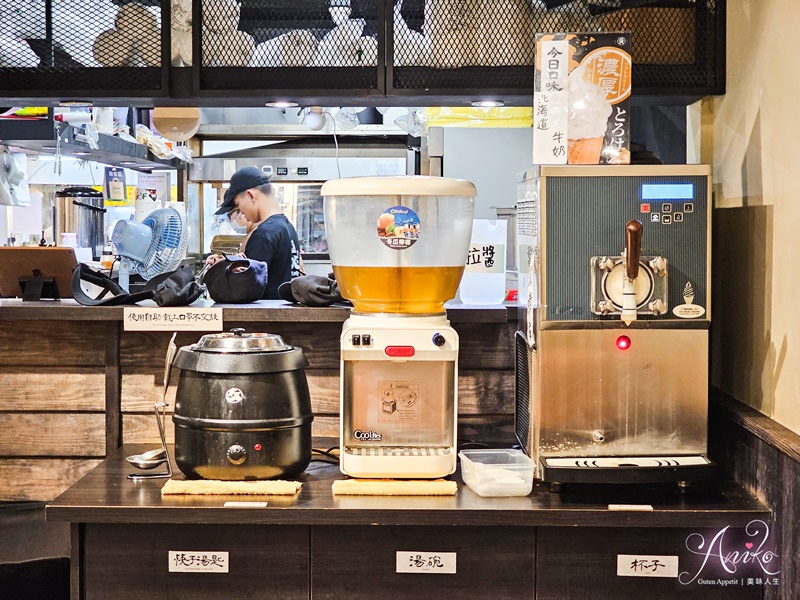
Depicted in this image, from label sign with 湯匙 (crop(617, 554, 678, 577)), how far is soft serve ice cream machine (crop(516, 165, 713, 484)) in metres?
0.23

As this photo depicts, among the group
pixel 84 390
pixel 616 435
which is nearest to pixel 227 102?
pixel 84 390

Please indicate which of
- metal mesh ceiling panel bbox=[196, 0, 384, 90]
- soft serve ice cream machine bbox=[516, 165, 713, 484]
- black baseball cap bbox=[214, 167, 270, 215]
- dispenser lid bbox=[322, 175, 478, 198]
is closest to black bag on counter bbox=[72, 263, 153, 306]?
metal mesh ceiling panel bbox=[196, 0, 384, 90]

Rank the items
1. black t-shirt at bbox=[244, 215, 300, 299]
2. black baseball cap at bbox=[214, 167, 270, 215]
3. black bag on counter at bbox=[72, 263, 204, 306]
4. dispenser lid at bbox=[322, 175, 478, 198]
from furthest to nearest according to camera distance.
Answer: black baseball cap at bbox=[214, 167, 270, 215], black t-shirt at bbox=[244, 215, 300, 299], black bag on counter at bbox=[72, 263, 204, 306], dispenser lid at bbox=[322, 175, 478, 198]

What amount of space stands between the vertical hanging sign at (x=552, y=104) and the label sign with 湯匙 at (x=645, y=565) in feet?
3.39

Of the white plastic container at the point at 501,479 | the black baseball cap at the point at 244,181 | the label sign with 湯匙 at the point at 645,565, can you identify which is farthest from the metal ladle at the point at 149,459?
the black baseball cap at the point at 244,181

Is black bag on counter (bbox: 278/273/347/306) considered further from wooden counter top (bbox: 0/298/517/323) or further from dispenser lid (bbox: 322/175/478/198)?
dispenser lid (bbox: 322/175/478/198)

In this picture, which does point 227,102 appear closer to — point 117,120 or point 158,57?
point 158,57

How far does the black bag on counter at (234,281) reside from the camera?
111 inches

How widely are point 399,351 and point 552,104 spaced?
78 centimetres

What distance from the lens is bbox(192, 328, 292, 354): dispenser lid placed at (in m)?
2.31

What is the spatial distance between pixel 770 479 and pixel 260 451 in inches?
50.7

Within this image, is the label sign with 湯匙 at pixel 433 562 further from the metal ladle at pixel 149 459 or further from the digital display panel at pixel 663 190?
the digital display panel at pixel 663 190

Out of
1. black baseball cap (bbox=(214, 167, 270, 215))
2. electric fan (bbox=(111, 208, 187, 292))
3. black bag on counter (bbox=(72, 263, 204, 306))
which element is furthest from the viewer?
black baseball cap (bbox=(214, 167, 270, 215))

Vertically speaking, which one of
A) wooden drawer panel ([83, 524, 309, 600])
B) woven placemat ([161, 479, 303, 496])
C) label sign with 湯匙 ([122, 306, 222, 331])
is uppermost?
label sign with 湯匙 ([122, 306, 222, 331])
